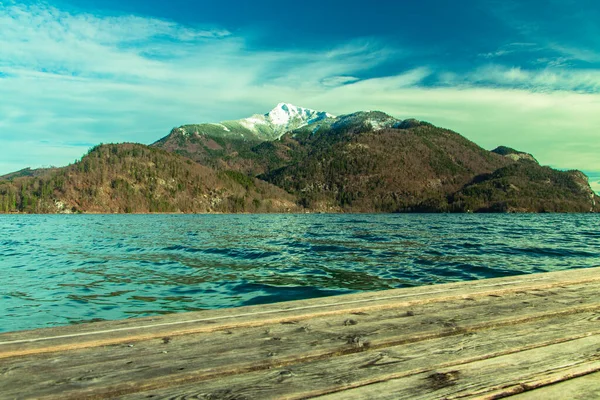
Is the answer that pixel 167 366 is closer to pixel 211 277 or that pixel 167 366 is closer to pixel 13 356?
pixel 13 356

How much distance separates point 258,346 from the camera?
426cm

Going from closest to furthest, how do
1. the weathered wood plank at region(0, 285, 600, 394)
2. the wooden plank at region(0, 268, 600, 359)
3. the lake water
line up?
1. the weathered wood plank at region(0, 285, 600, 394)
2. the wooden plank at region(0, 268, 600, 359)
3. the lake water

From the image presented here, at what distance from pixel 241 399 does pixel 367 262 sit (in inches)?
779

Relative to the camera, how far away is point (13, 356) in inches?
152

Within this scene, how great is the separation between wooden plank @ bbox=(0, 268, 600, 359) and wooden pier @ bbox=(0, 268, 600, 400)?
21mm

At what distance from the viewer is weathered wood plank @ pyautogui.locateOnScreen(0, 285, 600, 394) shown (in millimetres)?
3547

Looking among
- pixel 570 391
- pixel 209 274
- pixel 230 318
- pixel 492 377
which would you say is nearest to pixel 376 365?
pixel 492 377

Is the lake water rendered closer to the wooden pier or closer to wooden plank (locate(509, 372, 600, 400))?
the wooden pier

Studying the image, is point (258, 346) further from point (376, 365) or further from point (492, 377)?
point (492, 377)

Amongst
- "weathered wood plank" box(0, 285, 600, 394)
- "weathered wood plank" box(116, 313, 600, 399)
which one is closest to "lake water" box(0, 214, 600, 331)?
"weathered wood plank" box(0, 285, 600, 394)

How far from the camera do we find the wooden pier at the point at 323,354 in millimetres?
3391

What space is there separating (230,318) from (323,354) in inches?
57.8

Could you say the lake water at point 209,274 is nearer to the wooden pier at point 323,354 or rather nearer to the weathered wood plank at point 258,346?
the wooden pier at point 323,354

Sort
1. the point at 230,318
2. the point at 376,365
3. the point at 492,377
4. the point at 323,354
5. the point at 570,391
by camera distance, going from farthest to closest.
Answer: the point at 230,318
the point at 323,354
the point at 376,365
the point at 492,377
the point at 570,391
